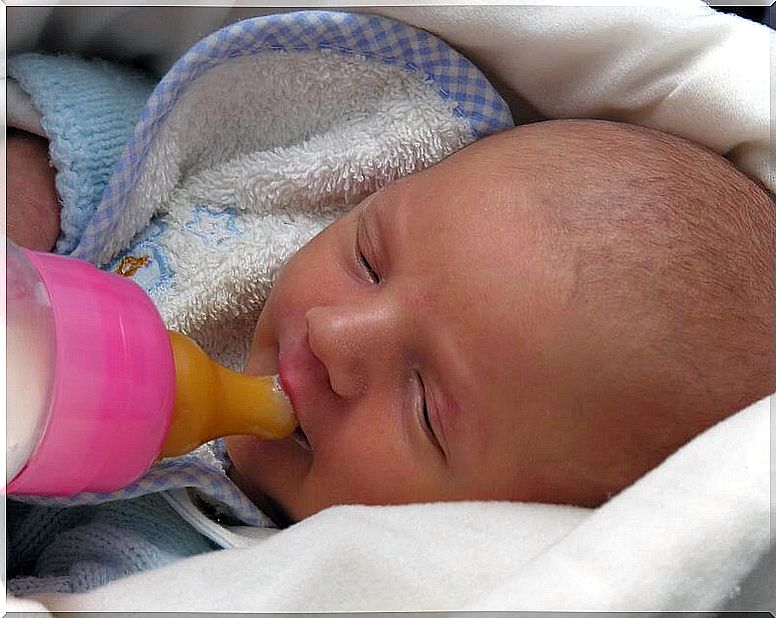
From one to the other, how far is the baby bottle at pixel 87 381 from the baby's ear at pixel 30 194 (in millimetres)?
325

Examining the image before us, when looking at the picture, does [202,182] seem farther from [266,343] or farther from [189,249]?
[266,343]

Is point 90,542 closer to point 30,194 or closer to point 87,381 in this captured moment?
point 87,381

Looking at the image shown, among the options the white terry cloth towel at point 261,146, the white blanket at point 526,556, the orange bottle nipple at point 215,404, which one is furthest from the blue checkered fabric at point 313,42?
the white blanket at point 526,556

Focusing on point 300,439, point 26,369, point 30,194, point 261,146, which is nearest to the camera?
point 26,369

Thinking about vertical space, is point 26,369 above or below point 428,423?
above

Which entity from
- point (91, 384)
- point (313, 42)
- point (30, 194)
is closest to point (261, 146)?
point (313, 42)

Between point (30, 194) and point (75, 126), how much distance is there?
8cm

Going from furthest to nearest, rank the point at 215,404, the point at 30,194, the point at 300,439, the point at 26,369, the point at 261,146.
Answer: the point at 261,146 < the point at 30,194 < the point at 300,439 < the point at 215,404 < the point at 26,369

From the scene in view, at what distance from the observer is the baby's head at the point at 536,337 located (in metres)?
0.80

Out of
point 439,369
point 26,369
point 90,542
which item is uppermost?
point 26,369

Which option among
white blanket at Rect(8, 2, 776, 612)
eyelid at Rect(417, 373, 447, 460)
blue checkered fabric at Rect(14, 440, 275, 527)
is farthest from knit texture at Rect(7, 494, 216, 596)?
eyelid at Rect(417, 373, 447, 460)

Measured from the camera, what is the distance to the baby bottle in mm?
640

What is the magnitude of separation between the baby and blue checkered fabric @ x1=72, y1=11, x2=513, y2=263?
179 mm

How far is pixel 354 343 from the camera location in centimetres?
83
